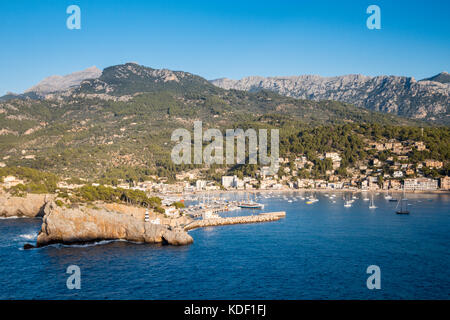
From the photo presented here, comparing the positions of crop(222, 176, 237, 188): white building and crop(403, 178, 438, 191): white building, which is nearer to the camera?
crop(403, 178, 438, 191): white building

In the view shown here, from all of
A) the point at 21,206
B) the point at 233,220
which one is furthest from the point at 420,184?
the point at 21,206

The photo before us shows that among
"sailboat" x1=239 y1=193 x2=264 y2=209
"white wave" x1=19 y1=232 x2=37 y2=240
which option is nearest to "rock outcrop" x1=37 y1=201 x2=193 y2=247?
"white wave" x1=19 y1=232 x2=37 y2=240

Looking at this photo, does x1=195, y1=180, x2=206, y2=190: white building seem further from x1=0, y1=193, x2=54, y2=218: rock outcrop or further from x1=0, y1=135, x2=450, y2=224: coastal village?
x1=0, y1=193, x2=54, y2=218: rock outcrop

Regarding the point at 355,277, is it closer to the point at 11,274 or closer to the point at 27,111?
the point at 11,274

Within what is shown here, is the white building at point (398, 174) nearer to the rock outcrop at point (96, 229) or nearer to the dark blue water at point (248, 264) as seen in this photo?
the dark blue water at point (248, 264)

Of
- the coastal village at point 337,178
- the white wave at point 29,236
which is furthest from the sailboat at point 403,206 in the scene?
the white wave at point 29,236

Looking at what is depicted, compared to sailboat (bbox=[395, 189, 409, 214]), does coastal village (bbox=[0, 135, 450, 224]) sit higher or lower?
higher
